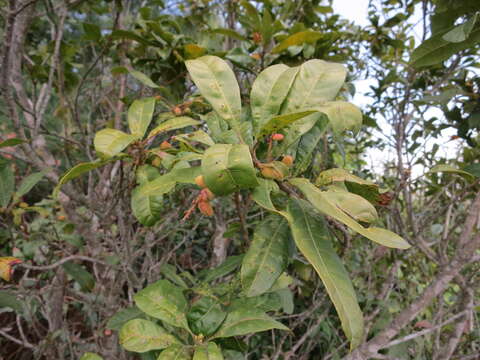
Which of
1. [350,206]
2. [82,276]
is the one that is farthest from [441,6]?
[82,276]

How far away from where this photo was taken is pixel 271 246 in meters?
0.66

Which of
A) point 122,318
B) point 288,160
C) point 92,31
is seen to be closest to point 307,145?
point 288,160

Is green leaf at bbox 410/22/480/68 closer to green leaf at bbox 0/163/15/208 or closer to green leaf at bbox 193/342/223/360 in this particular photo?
green leaf at bbox 193/342/223/360

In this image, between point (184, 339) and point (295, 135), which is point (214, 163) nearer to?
point (295, 135)

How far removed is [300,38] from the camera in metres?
1.13

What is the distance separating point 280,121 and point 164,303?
0.56 m

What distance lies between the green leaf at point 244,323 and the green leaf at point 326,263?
26cm

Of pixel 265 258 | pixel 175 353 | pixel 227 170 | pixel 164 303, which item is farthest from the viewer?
pixel 164 303

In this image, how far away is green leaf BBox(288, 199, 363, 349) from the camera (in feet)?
1.65

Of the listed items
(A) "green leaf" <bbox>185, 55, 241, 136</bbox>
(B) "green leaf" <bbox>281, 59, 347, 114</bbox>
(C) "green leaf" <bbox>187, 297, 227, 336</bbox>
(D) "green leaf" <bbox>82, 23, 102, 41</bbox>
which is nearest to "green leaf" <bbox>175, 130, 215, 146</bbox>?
(A) "green leaf" <bbox>185, 55, 241, 136</bbox>

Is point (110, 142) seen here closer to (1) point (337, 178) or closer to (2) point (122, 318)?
(1) point (337, 178)

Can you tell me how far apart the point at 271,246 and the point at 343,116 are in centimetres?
29

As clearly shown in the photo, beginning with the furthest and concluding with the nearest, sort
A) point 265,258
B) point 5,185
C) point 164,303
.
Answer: point 5,185 → point 164,303 → point 265,258

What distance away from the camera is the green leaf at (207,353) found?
0.70 metres
